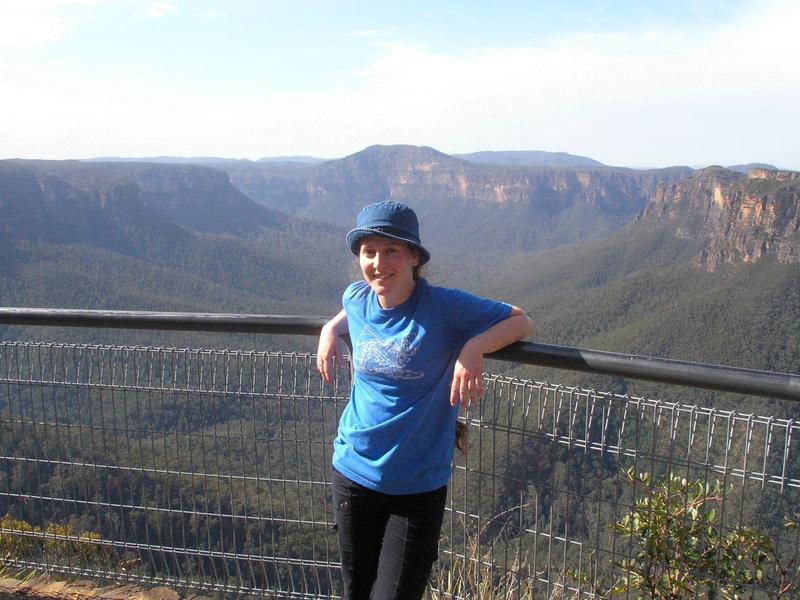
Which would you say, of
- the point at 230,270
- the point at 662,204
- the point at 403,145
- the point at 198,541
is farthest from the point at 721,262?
the point at 403,145

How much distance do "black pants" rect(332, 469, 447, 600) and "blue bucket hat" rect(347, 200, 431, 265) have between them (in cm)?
76

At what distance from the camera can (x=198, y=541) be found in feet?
11.3

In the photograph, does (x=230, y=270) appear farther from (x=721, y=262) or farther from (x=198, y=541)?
Result: (x=198, y=541)

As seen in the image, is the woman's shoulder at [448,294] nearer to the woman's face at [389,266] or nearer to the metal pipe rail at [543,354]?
the woman's face at [389,266]

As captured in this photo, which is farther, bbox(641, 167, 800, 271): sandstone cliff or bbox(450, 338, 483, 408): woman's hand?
bbox(641, 167, 800, 271): sandstone cliff

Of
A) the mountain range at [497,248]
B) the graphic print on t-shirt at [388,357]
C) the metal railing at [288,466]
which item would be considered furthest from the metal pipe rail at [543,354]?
the mountain range at [497,248]

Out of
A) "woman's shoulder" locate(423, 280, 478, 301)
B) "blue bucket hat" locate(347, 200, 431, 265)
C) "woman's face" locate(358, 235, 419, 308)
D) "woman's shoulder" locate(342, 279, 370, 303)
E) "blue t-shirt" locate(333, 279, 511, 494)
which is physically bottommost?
"blue t-shirt" locate(333, 279, 511, 494)

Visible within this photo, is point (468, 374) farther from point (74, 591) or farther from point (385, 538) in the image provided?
point (74, 591)

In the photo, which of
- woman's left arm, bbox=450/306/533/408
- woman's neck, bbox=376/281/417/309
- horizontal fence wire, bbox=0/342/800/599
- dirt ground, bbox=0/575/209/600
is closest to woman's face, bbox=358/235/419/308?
woman's neck, bbox=376/281/417/309

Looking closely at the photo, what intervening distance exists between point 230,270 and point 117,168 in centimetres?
3158

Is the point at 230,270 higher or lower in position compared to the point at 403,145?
lower

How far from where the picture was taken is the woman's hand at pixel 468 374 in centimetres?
221

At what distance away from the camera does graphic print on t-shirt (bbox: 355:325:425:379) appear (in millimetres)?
2309

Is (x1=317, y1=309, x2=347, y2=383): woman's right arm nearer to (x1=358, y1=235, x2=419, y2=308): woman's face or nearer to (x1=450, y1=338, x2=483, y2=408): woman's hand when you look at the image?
(x1=358, y1=235, x2=419, y2=308): woman's face
